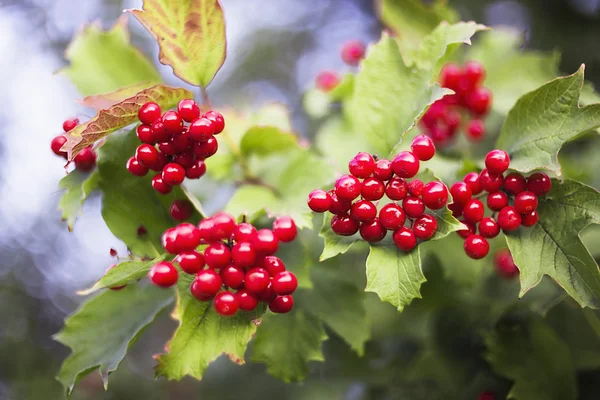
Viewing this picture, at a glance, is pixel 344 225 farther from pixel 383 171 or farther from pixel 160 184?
pixel 160 184

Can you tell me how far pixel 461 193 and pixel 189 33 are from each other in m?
0.54

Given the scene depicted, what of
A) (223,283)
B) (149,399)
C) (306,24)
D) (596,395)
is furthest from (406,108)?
Answer: (306,24)

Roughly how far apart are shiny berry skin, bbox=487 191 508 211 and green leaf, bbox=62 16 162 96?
2.59 feet

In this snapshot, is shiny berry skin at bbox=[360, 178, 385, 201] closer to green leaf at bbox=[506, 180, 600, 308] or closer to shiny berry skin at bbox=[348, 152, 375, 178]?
shiny berry skin at bbox=[348, 152, 375, 178]

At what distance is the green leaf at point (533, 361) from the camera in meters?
1.06

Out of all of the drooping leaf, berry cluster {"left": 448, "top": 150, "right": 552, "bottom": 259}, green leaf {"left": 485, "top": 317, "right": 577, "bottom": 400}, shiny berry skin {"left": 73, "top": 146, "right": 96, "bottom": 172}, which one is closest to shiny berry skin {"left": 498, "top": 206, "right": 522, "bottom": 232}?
berry cluster {"left": 448, "top": 150, "right": 552, "bottom": 259}

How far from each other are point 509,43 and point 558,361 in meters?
0.86

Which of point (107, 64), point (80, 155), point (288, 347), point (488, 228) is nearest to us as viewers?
point (488, 228)

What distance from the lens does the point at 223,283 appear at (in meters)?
0.71

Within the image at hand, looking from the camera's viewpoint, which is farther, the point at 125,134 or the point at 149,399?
the point at 149,399

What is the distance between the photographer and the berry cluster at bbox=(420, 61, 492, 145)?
1.22 metres

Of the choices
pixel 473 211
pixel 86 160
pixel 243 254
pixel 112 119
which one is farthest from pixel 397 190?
pixel 86 160

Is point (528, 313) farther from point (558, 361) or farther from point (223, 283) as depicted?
point (223, 283)

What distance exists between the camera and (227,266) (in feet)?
2.31
